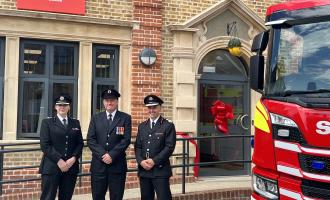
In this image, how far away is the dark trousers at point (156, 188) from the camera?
17.7 ft

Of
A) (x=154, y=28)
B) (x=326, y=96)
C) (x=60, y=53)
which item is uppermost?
(x=154, y=28)

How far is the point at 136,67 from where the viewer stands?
8.97m

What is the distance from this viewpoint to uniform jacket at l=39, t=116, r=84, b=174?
206 inches

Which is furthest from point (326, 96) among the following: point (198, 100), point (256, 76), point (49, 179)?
point (198, 100)

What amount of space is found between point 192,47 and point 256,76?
4690 millimetres

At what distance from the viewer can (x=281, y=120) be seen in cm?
428

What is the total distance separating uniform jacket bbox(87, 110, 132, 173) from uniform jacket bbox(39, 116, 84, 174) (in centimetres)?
21

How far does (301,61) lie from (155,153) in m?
2.06

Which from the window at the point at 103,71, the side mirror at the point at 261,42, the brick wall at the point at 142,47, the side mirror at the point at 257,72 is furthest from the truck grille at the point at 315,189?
the window at the point at 103,71

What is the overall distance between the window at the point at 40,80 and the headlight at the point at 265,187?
4854 mm

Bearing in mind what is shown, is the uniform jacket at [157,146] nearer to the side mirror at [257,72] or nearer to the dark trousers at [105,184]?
the dark trousers at [105,184]

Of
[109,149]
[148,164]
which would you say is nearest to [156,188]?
[148,164]

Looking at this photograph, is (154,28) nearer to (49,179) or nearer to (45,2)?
(45,2)

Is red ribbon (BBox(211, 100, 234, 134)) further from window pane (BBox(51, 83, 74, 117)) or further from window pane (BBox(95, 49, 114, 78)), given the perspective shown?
window pane (BBox(51, 83, 74, 117))
